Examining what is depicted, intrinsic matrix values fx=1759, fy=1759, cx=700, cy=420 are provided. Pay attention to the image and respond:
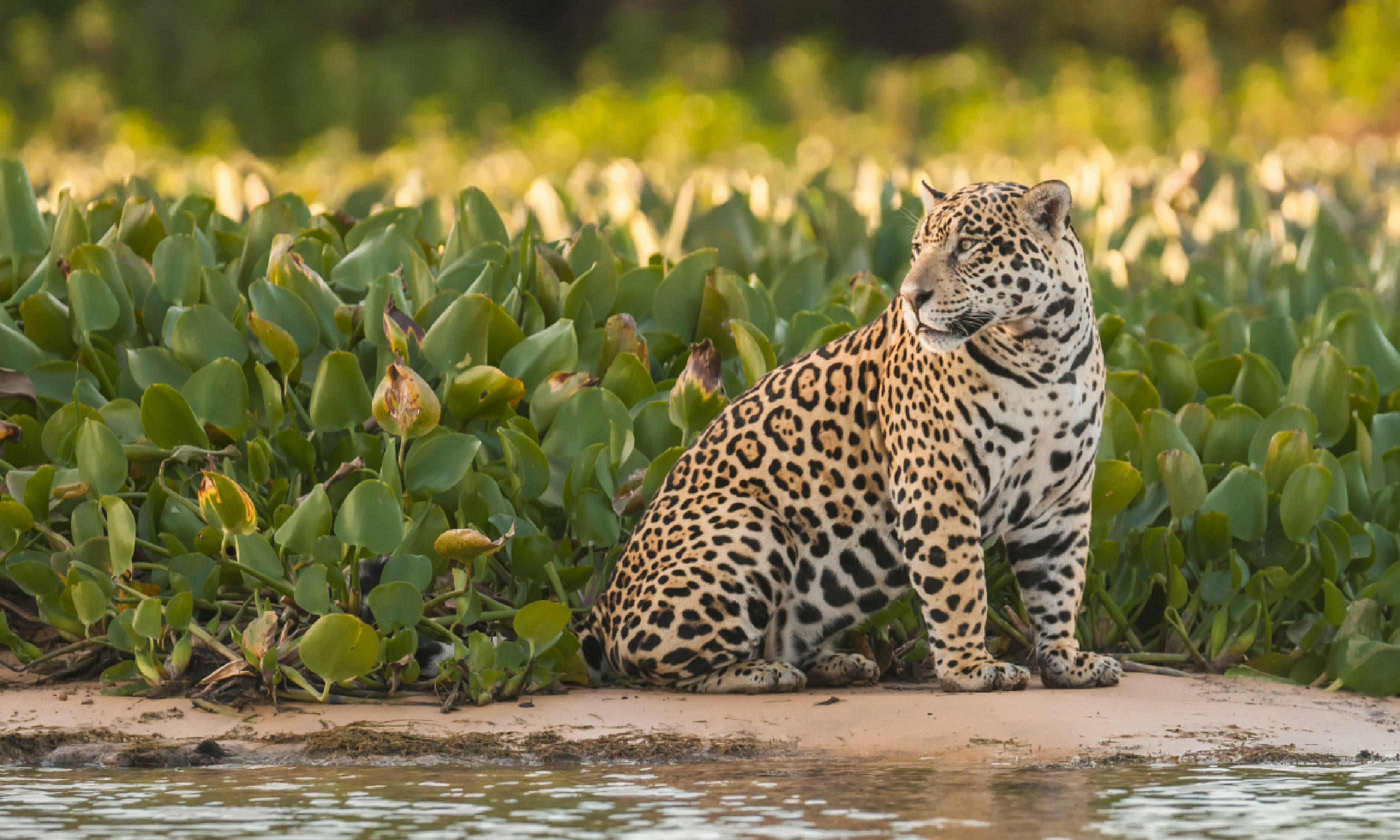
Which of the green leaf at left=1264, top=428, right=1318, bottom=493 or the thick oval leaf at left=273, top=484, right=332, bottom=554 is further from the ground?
the green leaf at left=1264, top=428, right=1318, bottom=493

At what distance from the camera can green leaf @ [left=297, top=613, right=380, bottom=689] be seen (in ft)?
15.6

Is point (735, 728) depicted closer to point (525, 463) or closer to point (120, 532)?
point (525, 463)

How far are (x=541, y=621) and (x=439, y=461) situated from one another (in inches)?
27.7

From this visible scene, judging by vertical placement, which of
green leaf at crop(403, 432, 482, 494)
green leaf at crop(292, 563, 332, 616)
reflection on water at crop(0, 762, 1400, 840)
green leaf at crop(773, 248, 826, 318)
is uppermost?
green leaf at crop(773, 248, 826, 318)

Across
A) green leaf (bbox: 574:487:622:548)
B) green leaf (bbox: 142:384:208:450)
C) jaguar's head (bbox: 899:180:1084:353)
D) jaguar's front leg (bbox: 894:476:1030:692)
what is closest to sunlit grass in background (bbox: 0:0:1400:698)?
green leaf (bbox: 574:487:622:548)

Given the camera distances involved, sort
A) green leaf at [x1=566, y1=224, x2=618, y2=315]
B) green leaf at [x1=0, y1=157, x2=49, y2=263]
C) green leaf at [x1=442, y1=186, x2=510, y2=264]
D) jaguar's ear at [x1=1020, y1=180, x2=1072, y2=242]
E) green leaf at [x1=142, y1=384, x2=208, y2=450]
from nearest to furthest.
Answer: jaguar's ear at [x1=1020, y1=180, x2=1072, y2=242]
green leaf at [x1=142, y1=384, x2=208, y2=450]
green leaf at [x1=566, y1=224, x2=618, y2=315]
green leaf at [x1=0, y1=157, x2=49, y2=263]
green leaf at [x1=442, y1=186, x2=510, y2=264]

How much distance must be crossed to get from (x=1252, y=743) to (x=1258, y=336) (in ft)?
8.90

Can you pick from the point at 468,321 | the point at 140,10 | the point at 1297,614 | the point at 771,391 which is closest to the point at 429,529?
the point at 468,321

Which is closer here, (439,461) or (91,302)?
(439,461)

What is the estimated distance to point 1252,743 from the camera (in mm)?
4602

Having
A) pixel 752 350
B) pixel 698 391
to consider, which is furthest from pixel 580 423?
pixel 752 350

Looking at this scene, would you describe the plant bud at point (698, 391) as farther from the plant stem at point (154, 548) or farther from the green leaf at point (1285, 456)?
the green leaf at point (1285, 456)

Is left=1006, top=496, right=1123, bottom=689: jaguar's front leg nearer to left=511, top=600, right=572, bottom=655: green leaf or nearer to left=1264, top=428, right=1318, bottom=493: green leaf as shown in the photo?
left=1264, top=428, right=1318, bottom=493: green leaf

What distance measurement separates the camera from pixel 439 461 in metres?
5.34
